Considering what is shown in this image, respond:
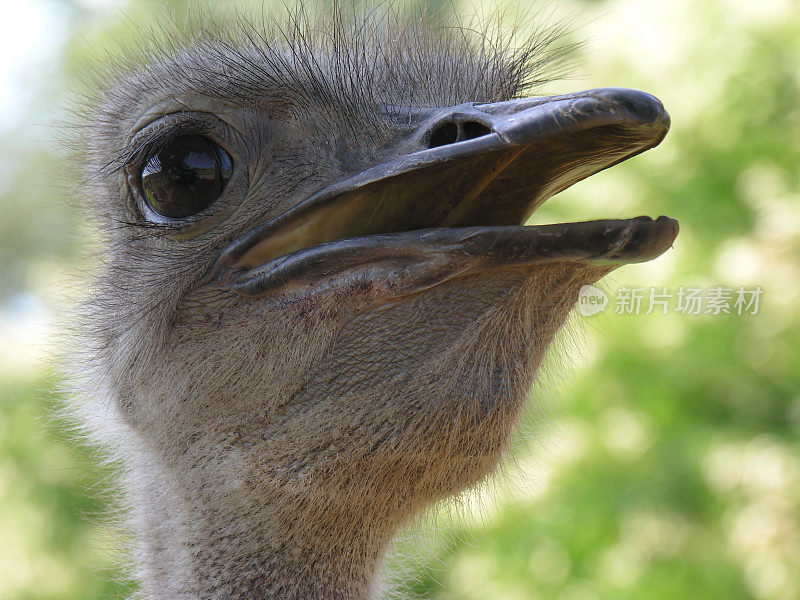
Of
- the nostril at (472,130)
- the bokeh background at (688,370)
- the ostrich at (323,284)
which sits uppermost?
the nostril at (472,130)

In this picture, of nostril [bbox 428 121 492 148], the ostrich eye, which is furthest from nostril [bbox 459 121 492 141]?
the ostrich eye

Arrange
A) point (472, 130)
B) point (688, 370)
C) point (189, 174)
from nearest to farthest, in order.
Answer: point (472, 130), point (189, 174), point (688, 370)

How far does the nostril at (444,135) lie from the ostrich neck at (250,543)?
53 cm

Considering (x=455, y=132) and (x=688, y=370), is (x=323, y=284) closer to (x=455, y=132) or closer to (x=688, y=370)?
(x=455, y=132)

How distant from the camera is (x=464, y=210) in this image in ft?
3.59

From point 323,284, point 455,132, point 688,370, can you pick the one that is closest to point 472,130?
point 455,132

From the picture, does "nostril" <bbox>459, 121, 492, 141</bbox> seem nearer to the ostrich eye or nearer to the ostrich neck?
the ostrich eye

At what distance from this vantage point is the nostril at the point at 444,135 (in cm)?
107

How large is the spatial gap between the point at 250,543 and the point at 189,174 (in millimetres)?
541

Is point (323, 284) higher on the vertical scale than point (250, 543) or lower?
higher

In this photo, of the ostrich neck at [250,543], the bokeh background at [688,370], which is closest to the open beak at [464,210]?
the ostrich neck at [250,543]

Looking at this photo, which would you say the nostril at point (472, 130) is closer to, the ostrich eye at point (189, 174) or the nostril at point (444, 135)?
the nostril at point (444, 135)

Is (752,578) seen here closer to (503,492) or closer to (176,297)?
(503,492)

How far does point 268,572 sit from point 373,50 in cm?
84
